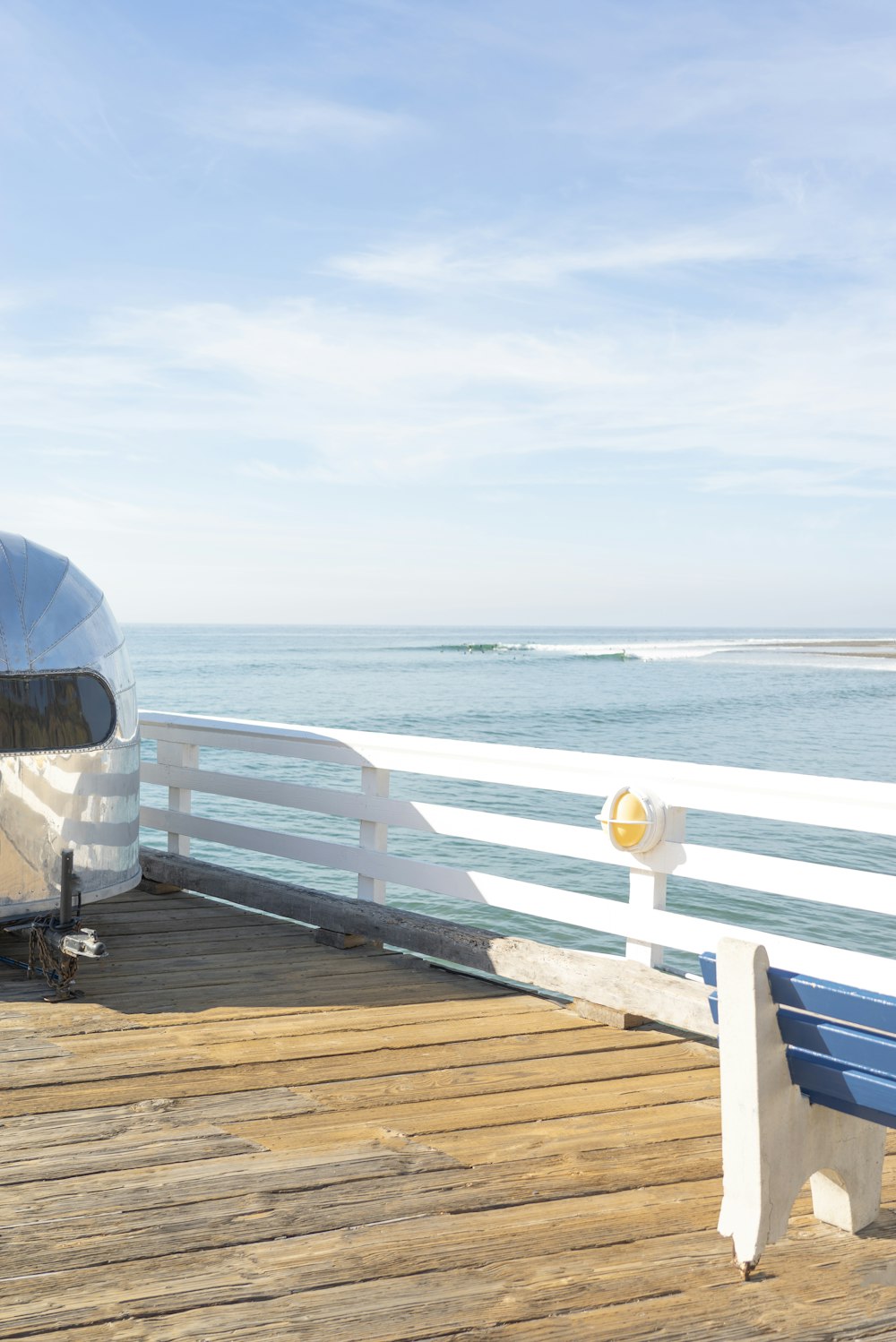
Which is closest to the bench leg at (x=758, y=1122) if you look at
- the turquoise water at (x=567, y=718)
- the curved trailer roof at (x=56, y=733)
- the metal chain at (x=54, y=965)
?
the metal chain at (x=54, y=965)

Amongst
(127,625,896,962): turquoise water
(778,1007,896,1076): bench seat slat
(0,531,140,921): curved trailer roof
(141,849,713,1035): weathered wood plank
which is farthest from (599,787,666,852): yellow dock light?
(127,625,896,962): turquoise water

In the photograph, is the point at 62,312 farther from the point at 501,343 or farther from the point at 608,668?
the point at 608,668

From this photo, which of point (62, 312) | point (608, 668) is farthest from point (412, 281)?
point (608, 668)

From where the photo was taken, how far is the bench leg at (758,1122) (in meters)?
2.70

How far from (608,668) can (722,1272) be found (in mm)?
72228

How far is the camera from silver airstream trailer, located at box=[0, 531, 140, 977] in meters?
5.02

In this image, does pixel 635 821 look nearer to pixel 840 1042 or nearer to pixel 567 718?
pixel 840 1042

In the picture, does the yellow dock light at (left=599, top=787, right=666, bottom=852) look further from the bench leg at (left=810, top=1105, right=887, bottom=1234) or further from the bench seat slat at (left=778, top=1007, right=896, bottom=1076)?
the bench seat slat at (left=778, top=1007, right=896, bottom=1076)

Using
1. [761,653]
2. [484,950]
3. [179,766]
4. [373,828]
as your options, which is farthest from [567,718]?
[761,653]

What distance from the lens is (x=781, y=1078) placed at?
9.20ft

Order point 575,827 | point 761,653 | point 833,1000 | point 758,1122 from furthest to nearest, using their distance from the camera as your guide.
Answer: point 761,653, point 575,827, point 758,1122, point 833,1000

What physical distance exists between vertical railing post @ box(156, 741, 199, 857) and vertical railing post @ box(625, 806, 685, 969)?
11.0 feet

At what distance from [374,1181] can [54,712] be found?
283 centimetres

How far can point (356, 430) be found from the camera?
171 feet
